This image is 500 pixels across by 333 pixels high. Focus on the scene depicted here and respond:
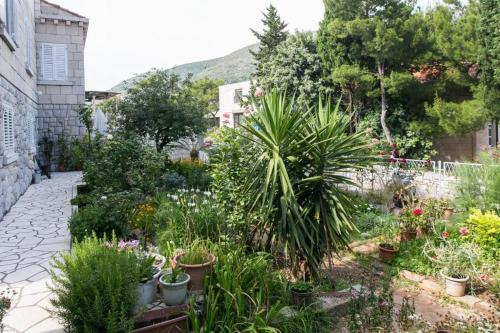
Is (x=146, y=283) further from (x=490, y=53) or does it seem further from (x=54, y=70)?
(x=54, y=70)

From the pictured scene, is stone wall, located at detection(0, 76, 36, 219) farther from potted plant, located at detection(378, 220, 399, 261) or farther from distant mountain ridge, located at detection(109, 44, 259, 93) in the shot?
distant mountain ridge, located at detection(109, 44, 259, 93)

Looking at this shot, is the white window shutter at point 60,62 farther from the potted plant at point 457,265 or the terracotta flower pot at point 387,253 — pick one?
the potted plant at point 457,265

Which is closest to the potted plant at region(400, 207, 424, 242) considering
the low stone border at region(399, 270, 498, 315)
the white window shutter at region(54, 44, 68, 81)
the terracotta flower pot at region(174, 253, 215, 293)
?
the low stone border at region(399, 270, 498, 315)

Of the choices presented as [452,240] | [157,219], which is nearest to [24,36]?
[157,219]

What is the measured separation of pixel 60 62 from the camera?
14.9m

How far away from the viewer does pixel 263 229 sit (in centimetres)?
446

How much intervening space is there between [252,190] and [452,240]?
10.7 ft

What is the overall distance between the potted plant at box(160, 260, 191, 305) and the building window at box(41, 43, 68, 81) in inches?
555

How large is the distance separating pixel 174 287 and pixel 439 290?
11.4 feet

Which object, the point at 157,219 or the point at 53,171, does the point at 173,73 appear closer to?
the point at 53,171

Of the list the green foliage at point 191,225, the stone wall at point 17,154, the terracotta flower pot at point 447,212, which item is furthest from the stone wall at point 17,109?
the terracotta flower pot at point 447,212

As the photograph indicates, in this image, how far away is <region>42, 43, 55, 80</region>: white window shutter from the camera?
47.9 feet

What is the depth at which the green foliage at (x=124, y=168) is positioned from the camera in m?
6.96

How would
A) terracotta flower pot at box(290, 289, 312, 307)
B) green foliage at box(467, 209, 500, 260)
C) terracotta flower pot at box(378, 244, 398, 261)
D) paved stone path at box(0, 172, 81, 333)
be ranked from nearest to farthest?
paved stone path at box(0, 172, 81, 333), terracotta flower pot at box(290, 289, 312, 307), green foliage at box(467, 209, 500, 260), terracotta flower pot at box(378, 244, 398, 261)
